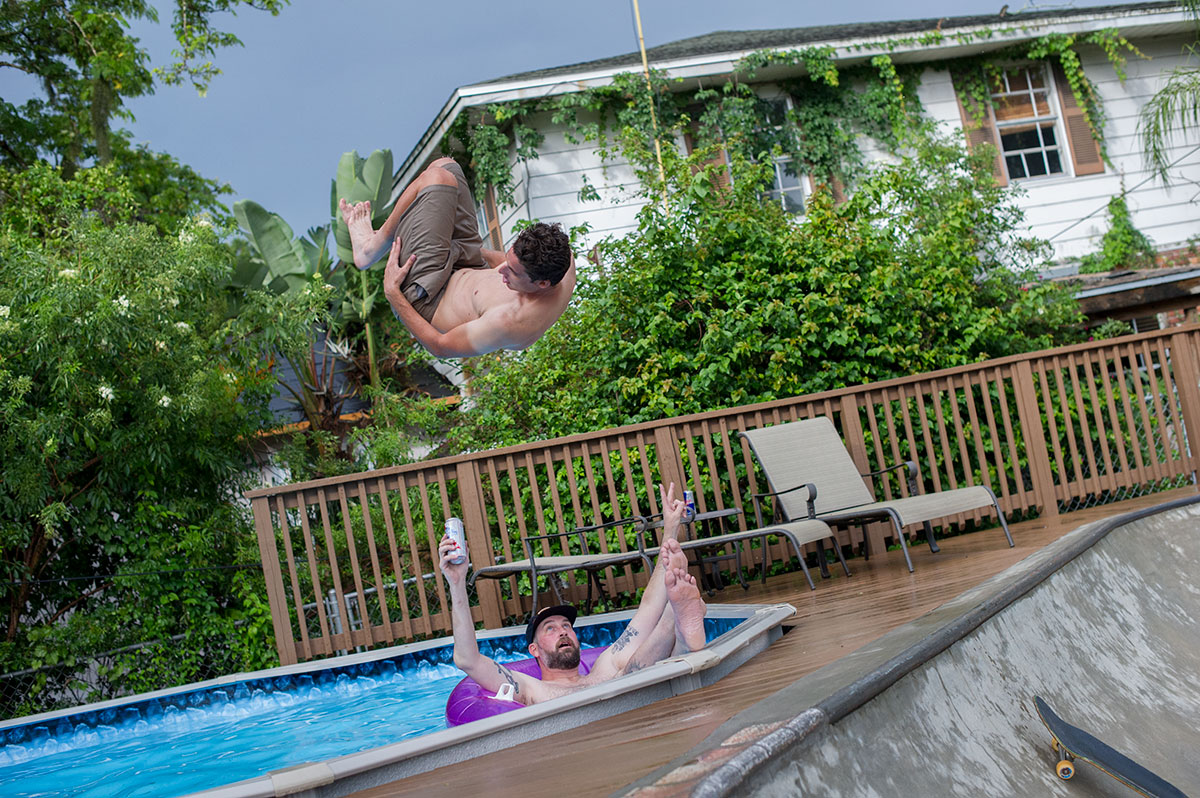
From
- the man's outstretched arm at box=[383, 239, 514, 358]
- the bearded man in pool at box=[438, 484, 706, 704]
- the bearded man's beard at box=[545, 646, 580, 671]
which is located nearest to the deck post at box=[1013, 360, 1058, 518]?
the bearded man in pool at box=[438, 484, 706, 704]

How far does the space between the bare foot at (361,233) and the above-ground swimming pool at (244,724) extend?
277 cm

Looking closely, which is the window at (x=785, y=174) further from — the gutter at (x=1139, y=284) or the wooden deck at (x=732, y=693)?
the wooden deck at (x=732, y=693)

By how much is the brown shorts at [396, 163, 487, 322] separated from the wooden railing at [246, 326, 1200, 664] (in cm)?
316

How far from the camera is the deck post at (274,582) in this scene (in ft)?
20.6

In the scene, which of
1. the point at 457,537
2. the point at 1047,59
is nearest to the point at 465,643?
the point at 457,537

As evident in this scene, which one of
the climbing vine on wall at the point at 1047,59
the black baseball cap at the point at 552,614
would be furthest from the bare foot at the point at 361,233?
the climbing vine on wall at the point at 1047,59

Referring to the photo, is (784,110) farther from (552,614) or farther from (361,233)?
(361,233)

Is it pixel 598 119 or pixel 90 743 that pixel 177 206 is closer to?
pixel 598 119

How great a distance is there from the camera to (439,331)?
3348 millimetres

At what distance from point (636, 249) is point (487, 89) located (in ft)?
13.2

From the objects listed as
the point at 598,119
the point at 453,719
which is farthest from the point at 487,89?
the point at 453,719

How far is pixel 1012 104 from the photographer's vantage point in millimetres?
13742

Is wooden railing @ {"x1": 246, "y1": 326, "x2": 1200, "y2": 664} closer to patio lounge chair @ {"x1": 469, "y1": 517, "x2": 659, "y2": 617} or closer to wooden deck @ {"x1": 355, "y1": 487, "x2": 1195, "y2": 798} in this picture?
patio lounge chair @ {"x1": 469, "y1": 517, "x2": 659, "y2": 617}

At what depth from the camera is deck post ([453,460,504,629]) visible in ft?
21.5
